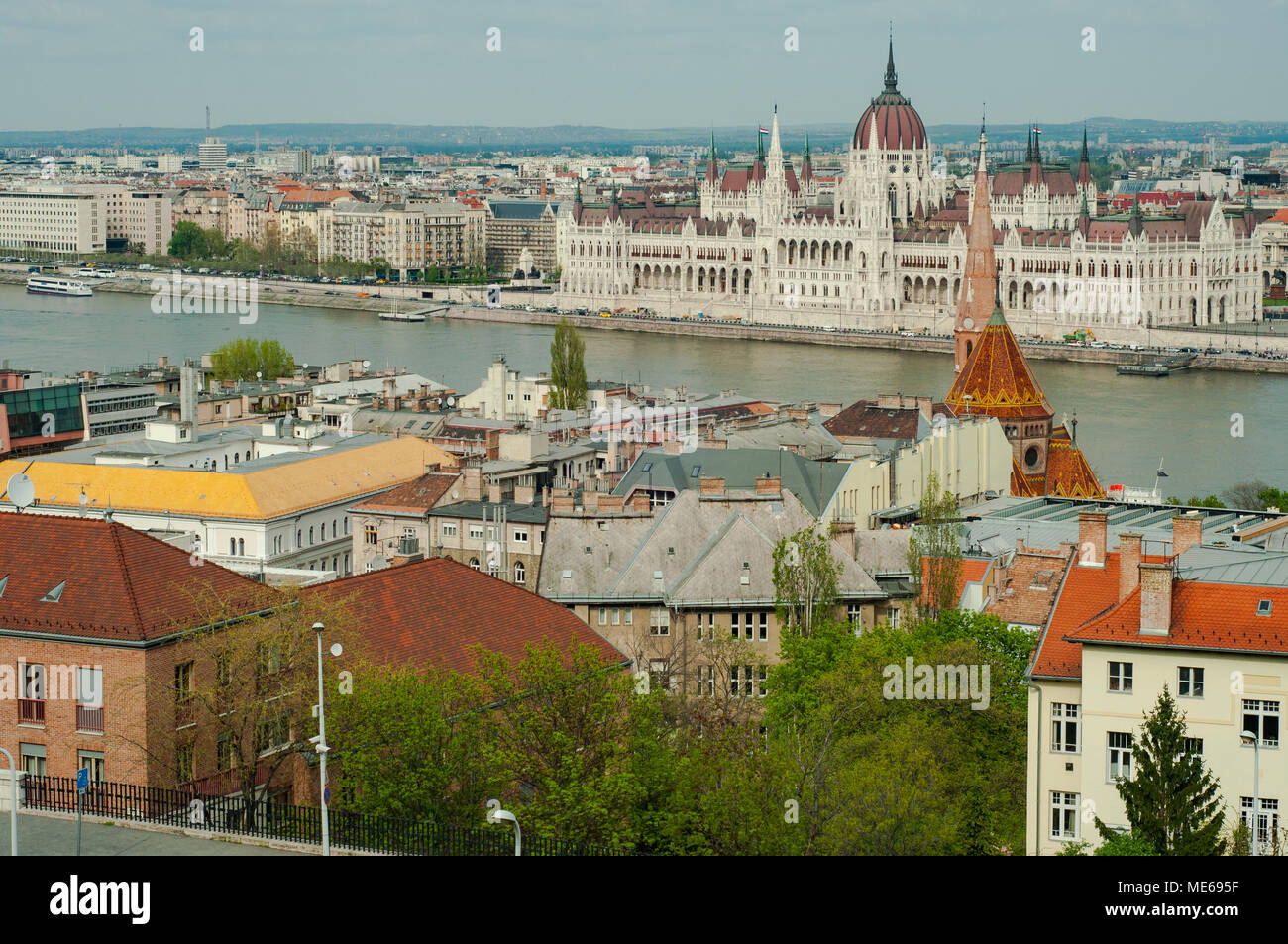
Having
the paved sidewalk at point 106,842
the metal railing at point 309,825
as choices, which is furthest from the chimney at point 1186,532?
the paved sidewalk at point 106,842

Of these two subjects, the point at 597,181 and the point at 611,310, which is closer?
the point at 611,310

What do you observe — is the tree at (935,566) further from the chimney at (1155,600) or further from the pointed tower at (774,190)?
the pointed tower at (774,190)

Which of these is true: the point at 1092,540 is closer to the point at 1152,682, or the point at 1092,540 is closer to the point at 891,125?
the point at 1152,682

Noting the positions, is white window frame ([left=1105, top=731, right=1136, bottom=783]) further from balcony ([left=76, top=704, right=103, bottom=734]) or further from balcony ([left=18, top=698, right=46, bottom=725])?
balcony ([left=18, top=698, right=46, bottom=725])
